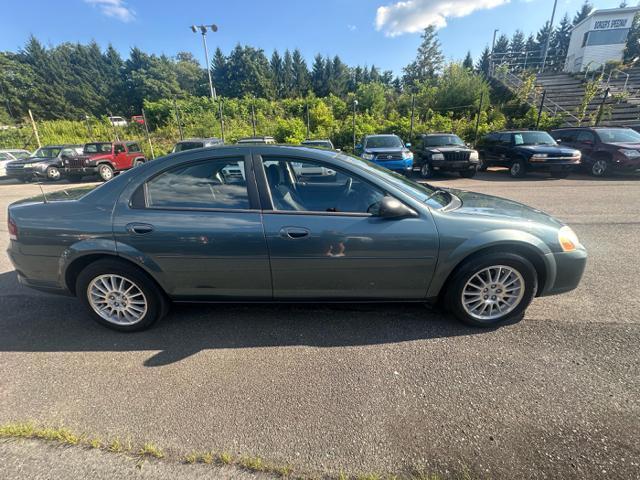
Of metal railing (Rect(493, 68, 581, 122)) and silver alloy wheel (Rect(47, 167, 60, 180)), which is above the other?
metal railing (Rect(493, 68, 581, 122))

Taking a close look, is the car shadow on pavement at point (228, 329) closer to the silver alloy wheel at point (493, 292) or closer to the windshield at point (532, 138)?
the silver alloy wheel at point (493, 292)

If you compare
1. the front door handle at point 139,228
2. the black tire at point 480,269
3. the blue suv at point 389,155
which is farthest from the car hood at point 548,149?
the front door handle at point 139,228

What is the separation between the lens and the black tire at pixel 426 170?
11500 millimetres

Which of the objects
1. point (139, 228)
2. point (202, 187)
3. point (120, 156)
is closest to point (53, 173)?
point (120, 156)

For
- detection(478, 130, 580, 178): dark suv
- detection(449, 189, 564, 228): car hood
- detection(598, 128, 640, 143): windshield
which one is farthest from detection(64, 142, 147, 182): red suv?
detection(598, 128, 640, 143): windshield

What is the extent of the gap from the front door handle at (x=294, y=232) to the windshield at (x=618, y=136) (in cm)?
1295

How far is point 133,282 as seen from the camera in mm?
2604

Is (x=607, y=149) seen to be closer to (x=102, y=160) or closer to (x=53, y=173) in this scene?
(x=102, y=160)

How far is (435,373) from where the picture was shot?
85.6 inches

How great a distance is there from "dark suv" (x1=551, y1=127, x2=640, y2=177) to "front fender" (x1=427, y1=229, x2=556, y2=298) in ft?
36.3

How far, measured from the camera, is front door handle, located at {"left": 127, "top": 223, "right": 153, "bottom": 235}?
244cm

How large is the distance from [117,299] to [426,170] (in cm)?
1133

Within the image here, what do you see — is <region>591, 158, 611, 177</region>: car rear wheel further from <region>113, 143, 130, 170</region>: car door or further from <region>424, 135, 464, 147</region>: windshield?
<region>113, 143, 130, 170</region>: car door

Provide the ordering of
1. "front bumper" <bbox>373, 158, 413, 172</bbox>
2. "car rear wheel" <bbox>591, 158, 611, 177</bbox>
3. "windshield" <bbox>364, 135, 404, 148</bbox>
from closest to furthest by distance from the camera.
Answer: "car rear wheel" <bbox>591, 158, 611, 177</bbox>, "front bumper" <bbox>373, 158, 413, 172</bbox>, "windshield" <bbox>364, 135, 404, 148</bbox>
